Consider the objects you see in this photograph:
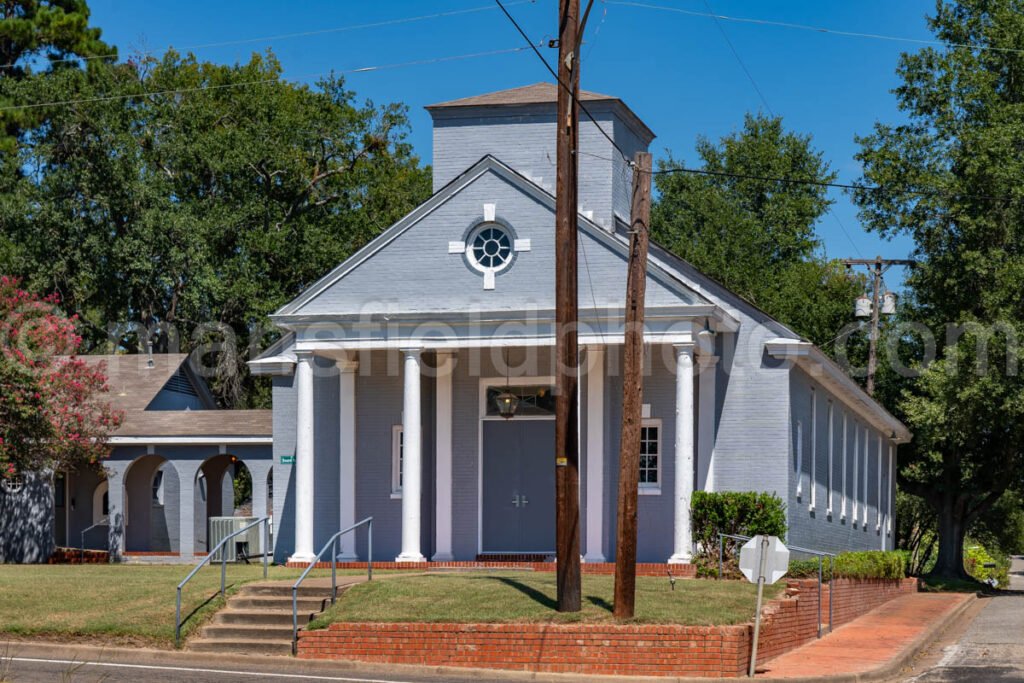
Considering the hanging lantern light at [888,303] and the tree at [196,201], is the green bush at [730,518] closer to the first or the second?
the hanging lantern light at [888,303]

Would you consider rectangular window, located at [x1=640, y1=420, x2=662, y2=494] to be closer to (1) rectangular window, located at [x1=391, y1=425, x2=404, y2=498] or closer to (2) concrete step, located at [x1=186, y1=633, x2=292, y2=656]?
(1) rectangular window, located at [x1=391, y1=425, x2=404, y2=498]

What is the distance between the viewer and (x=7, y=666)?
1664 cm

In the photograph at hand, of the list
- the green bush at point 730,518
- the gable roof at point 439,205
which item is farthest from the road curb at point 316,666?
the gable roof at point 439,205

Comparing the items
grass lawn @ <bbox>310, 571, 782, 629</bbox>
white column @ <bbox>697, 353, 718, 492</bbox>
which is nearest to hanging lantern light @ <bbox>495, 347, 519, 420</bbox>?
white column @ <bbox>697, 353, 718, 492</bbox>

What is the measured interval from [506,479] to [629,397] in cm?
941

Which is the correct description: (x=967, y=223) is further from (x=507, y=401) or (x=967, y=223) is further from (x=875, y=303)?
(x=507, y=401)

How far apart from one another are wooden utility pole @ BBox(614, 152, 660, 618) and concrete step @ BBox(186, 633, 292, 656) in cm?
447

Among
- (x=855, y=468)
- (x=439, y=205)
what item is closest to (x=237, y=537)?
(x=439, y=205)

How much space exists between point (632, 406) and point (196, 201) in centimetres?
3181

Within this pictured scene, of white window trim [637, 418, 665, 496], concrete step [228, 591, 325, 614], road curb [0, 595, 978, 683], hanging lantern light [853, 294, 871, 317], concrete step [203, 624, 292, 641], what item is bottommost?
road curb [0, 595, 978, 683]

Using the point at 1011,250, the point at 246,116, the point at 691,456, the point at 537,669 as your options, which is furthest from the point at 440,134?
the point at 246,116

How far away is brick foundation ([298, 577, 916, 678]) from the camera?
17781 mm

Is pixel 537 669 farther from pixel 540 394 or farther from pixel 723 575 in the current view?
pixel 540 394

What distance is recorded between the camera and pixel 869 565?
30609 millimetres
